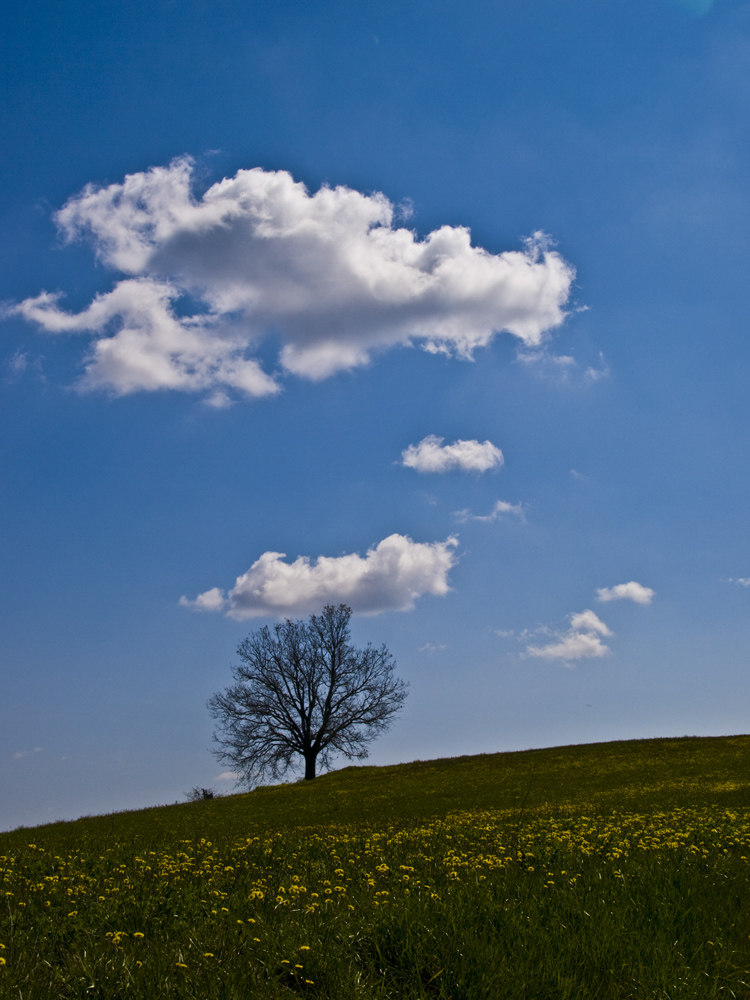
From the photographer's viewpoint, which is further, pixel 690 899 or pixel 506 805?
pixel 506 805

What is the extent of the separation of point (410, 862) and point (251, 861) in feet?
8.09

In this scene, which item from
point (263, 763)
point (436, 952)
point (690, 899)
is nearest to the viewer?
point (436, 952)

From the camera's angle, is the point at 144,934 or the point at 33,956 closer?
the point at 33,956

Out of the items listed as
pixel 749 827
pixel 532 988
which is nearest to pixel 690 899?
pixel 532 988

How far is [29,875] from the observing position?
30.8 ft

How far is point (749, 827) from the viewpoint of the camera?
41.6 ft

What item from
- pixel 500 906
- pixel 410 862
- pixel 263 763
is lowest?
pixel 263 763

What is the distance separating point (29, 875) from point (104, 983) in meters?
6.11

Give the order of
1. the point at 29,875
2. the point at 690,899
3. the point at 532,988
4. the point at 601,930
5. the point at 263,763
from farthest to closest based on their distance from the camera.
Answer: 1. the point at 263,763
2. the point at 29,875
3. the point at 690,899
4. the point at 601,930
5. the point at 532,988

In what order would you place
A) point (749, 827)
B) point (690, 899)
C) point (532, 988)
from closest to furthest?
point (532, 988), point (690, 899), point (749, 827)

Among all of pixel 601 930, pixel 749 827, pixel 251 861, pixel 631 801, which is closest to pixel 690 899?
pixel 601 930

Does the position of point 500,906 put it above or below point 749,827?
above

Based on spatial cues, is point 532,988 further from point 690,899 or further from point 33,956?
point 33,956

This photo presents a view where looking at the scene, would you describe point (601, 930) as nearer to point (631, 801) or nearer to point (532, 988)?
point (532, 988)
